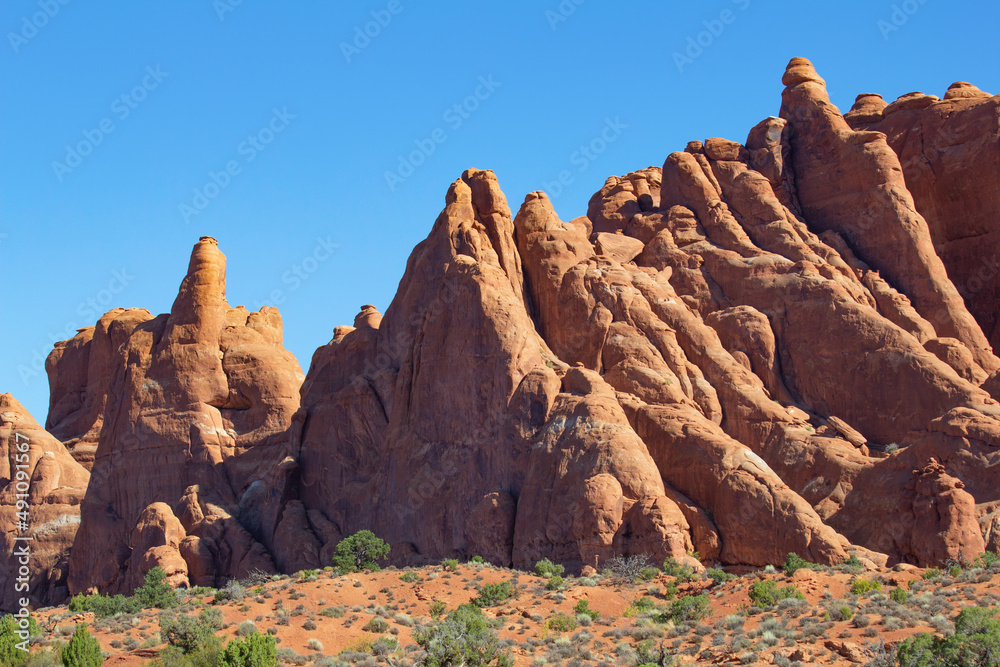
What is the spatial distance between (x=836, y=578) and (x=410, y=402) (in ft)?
75.5

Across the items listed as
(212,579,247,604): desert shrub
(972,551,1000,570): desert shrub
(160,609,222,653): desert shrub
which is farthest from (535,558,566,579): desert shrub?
(972,551,1000,570): desert shrub

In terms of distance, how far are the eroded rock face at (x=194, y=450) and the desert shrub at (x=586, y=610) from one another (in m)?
20.6

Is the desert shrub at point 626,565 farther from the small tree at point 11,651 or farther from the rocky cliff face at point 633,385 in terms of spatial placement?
the small tree at point 11,651

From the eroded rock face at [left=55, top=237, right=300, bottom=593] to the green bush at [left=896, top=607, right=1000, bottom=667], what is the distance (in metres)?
32.2

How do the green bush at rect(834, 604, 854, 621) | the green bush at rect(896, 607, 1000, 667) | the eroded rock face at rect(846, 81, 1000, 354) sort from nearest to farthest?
the green bush at rect(896, 607, 1000, 667)
the green bush at rect(834, 604, 854, 621)
the eroded rock face at rect(846, 81, 1000, 354)

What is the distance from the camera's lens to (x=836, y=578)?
1351 inches

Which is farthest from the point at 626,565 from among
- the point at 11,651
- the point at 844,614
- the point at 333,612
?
the point at 11,651

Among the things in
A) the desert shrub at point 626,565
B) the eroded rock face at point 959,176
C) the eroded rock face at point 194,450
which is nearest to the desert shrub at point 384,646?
the desert shrub at point 626,565

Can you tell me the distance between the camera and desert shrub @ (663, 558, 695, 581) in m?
36.1

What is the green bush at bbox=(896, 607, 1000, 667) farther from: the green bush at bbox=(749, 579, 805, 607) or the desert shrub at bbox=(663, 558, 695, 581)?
the desert shrub at bbox=(663, 558, 695, 581)

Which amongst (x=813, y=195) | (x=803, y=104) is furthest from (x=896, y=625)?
(x=803, y=104)

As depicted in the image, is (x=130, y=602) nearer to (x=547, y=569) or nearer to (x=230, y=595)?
(x=230, y=595)

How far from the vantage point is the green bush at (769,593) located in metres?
31.8

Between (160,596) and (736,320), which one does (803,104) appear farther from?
(160,596)
